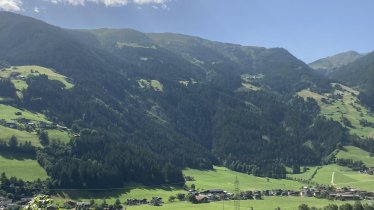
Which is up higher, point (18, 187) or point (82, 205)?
point (18, 187)

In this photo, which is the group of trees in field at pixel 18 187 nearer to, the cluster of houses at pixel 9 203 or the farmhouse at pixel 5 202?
the farmhouse at pixel 5 202

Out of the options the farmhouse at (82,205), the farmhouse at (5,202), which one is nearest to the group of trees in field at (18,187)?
the farmhouse at (5,202)

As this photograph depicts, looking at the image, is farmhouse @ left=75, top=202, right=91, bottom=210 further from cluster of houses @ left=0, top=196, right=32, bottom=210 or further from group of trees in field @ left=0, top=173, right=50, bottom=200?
group of trees in field @ left=0, top=173, right=50, bottom=200

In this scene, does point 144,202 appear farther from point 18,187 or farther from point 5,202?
point 5,202

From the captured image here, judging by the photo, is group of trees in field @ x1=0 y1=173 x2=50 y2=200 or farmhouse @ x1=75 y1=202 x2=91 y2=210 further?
group of trees in field @ x1=0 y1=173 x2=50 y2=200

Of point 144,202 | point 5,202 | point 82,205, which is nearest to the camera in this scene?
point 5,202

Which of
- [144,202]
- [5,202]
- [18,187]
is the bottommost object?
[144,202]

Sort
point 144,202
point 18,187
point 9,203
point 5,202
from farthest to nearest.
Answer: point 144,202 < point 18,187 < point 5,202 < point 9,203

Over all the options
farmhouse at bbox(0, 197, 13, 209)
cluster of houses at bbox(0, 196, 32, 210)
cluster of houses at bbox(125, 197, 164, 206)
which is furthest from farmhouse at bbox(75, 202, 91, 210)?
farmhouse at bbox(0, 197, 13, 209)

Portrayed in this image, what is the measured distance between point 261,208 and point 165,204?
119 feet

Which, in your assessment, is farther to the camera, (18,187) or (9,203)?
(18,187)

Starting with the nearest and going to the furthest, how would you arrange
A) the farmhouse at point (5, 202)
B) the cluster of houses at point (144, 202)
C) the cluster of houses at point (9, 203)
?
1. the cluster of houses at point (9, 203)
2. the farmhouse at point (5, 202)
3. the cluster of houses at point (144, 202)

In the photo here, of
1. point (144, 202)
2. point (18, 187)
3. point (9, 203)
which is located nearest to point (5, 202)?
point (9, 203)

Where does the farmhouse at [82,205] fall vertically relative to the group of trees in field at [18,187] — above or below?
below
